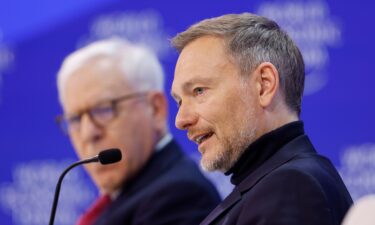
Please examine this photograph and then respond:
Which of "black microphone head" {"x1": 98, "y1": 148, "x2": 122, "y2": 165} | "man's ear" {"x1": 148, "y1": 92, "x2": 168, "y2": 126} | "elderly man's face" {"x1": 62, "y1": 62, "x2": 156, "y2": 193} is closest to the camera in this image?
"black microphone head" {"x1": 98, "y1": 148, "x2": 122, "y2": 165}

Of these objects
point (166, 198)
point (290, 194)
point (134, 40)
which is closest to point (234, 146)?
point (290, 194)

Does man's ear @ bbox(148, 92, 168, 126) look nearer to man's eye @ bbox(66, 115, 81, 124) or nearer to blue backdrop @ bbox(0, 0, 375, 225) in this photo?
man's eye @ bbox(66, 115, 81, 124)

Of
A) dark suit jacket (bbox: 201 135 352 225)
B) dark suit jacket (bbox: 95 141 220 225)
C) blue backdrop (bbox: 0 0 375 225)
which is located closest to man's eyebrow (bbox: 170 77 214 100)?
dark suit jacket (bbox: 201 135 352 225)

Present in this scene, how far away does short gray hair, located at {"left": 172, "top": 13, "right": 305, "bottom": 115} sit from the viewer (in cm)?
202

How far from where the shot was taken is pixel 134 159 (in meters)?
3.06

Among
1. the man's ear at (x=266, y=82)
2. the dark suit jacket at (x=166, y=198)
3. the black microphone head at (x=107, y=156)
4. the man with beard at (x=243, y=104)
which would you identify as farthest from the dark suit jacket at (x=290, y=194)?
the dark suit jacket at (x=166, y=198)

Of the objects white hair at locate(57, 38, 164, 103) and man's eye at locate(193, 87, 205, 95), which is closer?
man's eye at locate(193, 87, 205, 95)

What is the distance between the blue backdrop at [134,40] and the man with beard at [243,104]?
3.86 feet

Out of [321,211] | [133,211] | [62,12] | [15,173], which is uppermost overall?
[62,12]

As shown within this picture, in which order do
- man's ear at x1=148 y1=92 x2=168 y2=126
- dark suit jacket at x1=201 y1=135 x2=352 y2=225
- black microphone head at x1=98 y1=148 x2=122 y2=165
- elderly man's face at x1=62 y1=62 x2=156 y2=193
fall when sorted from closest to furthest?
dark suit jacket at x1=201 y1=135 x2=352 y2=225, black microphone head at x1=98 y1=148 x2=122 y2=165, elderly man's face at x1=62 y1=62 x2=156 y2=193, man's ear at x1=148 y1=92 x2=168 y2=126

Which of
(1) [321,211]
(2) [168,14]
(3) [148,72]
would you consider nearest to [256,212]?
(1) [321,211]

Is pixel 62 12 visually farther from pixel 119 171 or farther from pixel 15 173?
pixel 119 171

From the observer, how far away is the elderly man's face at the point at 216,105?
2004 millimetres

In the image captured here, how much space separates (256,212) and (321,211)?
14cm
